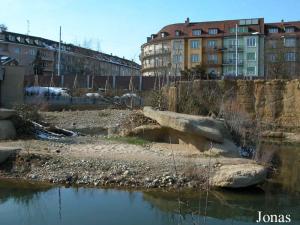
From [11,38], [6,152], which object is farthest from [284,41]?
[6,152]

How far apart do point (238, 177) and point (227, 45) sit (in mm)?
76658

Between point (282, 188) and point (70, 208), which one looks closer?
point (70, 208)

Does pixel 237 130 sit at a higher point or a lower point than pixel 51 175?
higher

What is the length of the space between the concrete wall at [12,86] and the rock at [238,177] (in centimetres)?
2903

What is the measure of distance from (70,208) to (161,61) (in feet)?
279

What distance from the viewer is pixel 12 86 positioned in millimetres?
41125

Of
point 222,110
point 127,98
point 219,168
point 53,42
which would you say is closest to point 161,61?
point 53,42

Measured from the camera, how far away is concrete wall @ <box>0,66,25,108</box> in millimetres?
40688

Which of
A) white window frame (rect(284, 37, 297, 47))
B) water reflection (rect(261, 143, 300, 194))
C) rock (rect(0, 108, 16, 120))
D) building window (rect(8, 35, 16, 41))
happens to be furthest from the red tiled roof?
rock (rect(0, 108, 16, 120))

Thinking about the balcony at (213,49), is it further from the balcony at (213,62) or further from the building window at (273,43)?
the building window at (273,43)

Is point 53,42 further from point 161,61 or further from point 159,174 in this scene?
point 159,174

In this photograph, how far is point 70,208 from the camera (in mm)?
12695

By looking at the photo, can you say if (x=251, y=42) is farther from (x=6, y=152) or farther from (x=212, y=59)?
(x=6, y=152)

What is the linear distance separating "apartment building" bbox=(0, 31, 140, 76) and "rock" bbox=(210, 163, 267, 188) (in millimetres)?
77148
